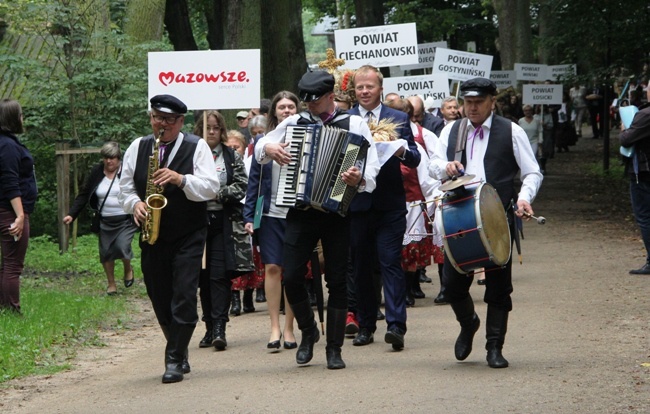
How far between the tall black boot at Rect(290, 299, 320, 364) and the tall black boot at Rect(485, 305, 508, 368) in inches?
52.1

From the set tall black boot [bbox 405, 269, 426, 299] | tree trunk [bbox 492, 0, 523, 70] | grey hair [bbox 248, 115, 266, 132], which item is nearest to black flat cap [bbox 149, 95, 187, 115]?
grey hair [bbox 248, 115, 266, 132]

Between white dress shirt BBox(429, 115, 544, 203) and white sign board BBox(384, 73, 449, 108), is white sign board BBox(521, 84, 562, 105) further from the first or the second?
white dress shirt BBox(429, 115, 544, 203)

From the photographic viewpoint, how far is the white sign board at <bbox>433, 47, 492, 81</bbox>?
73.2 feet

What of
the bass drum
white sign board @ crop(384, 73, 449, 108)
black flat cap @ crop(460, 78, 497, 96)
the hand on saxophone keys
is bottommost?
the bass drum

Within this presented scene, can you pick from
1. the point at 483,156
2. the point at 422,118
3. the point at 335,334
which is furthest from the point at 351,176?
the point at 422,118

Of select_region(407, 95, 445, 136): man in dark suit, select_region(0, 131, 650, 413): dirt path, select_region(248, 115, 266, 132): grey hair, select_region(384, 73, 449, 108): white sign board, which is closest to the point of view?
select_region(0, 131, 650, 413): dirt path

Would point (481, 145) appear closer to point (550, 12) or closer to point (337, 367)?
point (337, 367)

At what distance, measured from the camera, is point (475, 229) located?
866 cm

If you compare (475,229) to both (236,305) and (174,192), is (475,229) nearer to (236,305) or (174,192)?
(174,192)

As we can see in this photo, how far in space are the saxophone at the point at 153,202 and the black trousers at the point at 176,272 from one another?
0.22 metres

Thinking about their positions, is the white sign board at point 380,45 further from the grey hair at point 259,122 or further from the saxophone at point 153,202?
the saxophone at point 153,202

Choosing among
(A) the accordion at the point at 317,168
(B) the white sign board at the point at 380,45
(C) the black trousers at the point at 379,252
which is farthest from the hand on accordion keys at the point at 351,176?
(B) the white sign board at the point at 380,45

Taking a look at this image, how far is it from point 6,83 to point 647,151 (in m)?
12.9

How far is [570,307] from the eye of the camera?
12.5 meters
